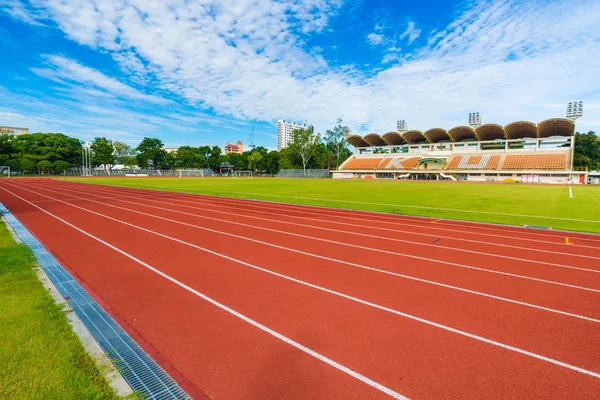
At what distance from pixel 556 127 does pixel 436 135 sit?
2211 cm

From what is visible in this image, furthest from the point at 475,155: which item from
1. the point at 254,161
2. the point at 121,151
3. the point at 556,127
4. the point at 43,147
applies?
the point at 121,151

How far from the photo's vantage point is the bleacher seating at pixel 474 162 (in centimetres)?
6256

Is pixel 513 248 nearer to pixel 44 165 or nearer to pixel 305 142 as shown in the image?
pixel 305 142

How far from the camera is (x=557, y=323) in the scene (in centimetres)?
451

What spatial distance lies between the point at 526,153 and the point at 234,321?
75586mm

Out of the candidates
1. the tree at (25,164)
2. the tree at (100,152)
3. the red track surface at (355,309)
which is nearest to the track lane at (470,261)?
the red track surface at (355,309)

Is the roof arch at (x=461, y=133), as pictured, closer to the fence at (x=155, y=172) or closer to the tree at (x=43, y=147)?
the fence at (x=155, y=172)

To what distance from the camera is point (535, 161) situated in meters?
58.3

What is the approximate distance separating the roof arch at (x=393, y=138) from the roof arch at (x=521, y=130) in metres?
23.0

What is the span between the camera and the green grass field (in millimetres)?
2939

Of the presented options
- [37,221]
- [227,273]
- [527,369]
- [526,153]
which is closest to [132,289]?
[227,273]

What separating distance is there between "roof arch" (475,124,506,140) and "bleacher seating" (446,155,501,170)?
16.0 ft

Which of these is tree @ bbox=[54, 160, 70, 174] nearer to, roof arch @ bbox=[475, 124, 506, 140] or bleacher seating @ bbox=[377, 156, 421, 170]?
bleacher seating @ bbox=[377, 156, 421, 170]

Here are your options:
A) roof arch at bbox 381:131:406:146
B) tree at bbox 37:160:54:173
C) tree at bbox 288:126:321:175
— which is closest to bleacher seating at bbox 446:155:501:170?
roof arch at bbox 381:131:406:146
